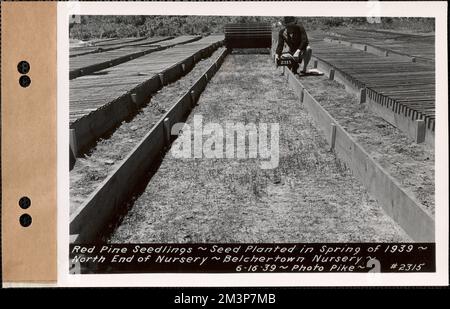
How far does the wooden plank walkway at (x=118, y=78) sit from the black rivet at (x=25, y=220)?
1.22m

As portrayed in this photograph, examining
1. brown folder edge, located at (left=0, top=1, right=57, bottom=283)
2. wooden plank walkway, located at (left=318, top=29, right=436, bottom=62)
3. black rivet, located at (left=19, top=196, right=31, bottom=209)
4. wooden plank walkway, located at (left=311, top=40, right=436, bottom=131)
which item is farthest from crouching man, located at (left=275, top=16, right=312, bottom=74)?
black rivet, located at (left=19, top=196, right=31, bottom=209)

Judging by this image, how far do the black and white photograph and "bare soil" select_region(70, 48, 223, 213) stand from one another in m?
0.02

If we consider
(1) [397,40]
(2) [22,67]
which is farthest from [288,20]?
(1) [397,40]

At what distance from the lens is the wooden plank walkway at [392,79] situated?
5016mm

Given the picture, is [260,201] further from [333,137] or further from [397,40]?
[397,40]

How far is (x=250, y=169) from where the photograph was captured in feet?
15.7

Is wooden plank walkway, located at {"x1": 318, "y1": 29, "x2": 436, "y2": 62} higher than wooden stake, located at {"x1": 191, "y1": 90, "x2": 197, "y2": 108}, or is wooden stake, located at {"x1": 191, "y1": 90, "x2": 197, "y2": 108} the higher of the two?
wooden plank walkway, located at {"x1": 318, "y1": 29, "x2": 436, "y2": 62}

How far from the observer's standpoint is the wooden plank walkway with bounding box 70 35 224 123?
199 inches

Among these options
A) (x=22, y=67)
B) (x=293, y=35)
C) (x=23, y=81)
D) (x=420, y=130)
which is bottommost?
(x=420, y=130)

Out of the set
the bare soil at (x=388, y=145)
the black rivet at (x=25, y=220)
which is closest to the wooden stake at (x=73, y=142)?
the black rivet at (x=25, y=220)

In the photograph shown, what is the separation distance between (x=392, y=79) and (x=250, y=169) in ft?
11.1

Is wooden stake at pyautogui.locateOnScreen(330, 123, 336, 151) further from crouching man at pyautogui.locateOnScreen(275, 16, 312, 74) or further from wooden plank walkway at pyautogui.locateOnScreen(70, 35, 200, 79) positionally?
wooden plank walkway at pyautogui.locateOnScreen(70, 35, 200, 79)
